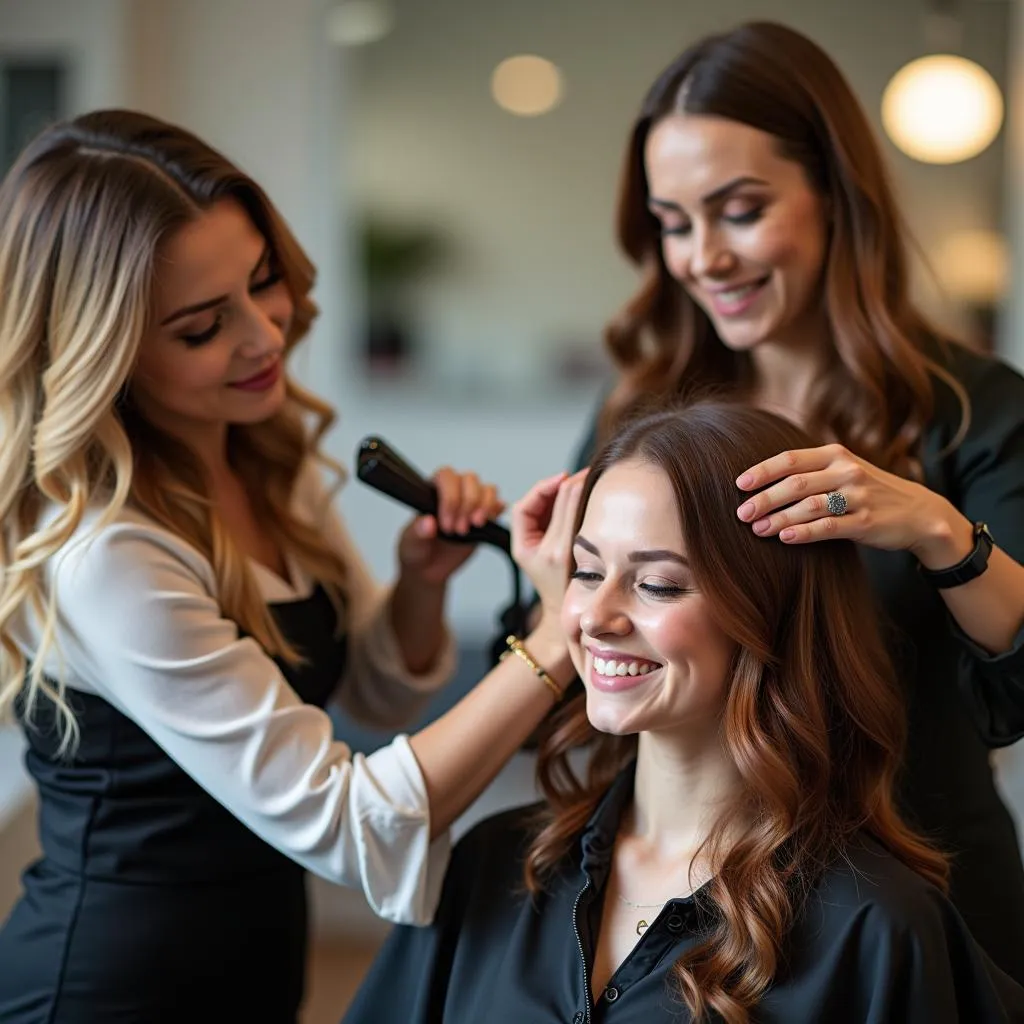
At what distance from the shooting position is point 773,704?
1327mm

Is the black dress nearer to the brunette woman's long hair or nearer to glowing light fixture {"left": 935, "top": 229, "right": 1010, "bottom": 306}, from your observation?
the brunette woman's long hair

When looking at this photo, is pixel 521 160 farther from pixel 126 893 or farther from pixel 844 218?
pixel 126 893

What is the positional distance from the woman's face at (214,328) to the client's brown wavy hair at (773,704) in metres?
0.43

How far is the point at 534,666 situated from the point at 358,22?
3425 mm

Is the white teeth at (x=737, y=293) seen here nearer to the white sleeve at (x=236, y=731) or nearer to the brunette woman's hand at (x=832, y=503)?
the brunette woman's hand at (x=832, y=503)

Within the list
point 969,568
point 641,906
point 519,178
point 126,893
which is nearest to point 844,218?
point 969,568

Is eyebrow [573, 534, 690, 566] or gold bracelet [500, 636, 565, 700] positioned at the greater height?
eyebrow [573, 534, 690, 566]

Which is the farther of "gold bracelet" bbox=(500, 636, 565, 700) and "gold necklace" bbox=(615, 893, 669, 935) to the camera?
"gold bracelet" bbox=(500, 636, 565, 700)

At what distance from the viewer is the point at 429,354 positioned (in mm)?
4574

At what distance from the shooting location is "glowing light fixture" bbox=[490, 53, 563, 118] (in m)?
4.36

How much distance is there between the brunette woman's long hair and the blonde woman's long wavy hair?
544 millimetres

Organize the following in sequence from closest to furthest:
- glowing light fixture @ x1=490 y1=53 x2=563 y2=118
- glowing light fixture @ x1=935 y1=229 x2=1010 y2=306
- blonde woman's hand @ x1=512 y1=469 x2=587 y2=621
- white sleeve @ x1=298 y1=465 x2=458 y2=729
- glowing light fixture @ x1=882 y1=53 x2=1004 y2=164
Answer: blonde woman's hand @ x1=512 y1=469 x2=587 y2=621 → white sleeve @ x1=298 y1=465 x2=458 y2=729 → glowing light fixture @ x1=882 y1=53 x2=1004 y2=164 → glowing light fixture @ x1=935 y1=229 x2=1010 y2=306 → glowing light fixture @ x1=490 y1=53 x2=563 y2=118

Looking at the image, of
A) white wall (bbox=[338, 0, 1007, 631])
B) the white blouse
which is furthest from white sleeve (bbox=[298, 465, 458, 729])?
white wall (bbox=[338, 0, 1007, 631])

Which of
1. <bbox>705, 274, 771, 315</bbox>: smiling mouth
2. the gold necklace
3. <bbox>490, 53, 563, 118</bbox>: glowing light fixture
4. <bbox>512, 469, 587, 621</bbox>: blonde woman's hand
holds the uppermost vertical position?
<bbox>490, 53, 563, 118</bbox>: glowing light fixture
